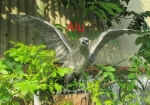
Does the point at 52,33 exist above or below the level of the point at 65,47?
above

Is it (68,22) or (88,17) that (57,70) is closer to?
(68,22)

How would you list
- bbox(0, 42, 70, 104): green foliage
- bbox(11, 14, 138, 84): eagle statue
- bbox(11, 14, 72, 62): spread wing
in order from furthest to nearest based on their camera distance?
bbox(11, 14, 72, 62): spread wing → bbox(11, 14, 138, 84): eagle statue → bbox(0, 42, 70, 104): green foliage

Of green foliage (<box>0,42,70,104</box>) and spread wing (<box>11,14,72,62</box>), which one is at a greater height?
spread wing (<box>11,14,72,62</box>)

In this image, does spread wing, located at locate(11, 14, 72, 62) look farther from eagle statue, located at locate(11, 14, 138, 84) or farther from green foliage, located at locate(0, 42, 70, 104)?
green foliage, located at locate(0, 42, 70, 104)

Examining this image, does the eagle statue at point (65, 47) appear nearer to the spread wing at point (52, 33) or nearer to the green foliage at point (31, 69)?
the spread wing at point (52, 33)

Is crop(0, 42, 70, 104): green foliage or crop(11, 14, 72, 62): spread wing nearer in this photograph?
crop(0, 42, 70, 104): green foliage

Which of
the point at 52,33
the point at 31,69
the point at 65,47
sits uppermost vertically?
the point at 52,33

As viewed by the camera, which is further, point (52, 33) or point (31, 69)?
point (52, 33)

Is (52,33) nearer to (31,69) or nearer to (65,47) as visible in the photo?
(65,47)

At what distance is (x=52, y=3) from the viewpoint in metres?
4.48

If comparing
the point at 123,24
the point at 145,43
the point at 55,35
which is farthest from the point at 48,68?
the point at 123,24

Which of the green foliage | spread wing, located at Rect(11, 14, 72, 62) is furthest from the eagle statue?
the green foliage

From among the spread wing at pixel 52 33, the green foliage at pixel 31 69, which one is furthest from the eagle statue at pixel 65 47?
the green foliage at pixel 31 69

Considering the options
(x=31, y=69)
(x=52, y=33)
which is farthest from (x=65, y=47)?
(x=31, y=69)
